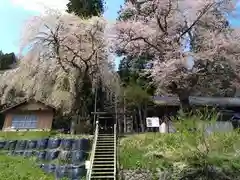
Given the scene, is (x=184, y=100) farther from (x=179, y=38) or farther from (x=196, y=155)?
(x=196, y=155)

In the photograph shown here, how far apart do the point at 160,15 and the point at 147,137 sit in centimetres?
994

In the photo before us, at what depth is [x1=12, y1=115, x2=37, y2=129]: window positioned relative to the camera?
2370 centimetres

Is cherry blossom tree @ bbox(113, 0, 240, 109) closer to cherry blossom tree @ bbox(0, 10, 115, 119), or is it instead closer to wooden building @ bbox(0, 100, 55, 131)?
cherry blossom tree @ bbox(0, 10, 115, 119)

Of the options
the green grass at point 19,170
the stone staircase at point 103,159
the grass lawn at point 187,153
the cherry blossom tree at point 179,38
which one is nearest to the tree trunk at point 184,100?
the cherry blossom tree at point 179,38

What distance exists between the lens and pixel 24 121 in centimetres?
2398

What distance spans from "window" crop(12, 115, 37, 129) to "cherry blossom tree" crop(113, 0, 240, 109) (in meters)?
8.07

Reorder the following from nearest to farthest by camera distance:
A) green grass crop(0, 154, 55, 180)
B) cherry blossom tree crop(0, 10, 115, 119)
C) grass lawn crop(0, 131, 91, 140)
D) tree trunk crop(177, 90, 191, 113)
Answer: green grass crop(0, 154, 55, 180) < grass lawn crop(0, 131, 91, 140) < tree trunk crop(177, 90, 191, 113) < cherry blossom tree crop(0, 10, 115, 119)

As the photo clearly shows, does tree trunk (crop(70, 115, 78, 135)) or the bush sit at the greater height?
tree trunk (crop(70, 115, 78, 135))

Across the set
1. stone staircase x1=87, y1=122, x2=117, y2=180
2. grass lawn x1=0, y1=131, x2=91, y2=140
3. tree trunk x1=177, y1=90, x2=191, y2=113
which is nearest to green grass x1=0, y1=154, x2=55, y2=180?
stone staircase x1=87, y1=122, x2=117, y2=180

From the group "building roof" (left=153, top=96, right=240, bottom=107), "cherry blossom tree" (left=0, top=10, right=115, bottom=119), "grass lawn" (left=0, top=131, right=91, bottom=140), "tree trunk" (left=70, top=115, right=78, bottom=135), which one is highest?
"cherry blossom tree" (left=0, top=10, right=115, bottom=119)

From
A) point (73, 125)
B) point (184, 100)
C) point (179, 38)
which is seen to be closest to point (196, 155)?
point (184, 100)

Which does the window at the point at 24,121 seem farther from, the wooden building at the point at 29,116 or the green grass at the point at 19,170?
the green grass at the point at 19,170

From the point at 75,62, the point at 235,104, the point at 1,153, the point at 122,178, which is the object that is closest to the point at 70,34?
the point at 75,62

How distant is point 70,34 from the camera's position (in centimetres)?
2275
